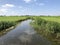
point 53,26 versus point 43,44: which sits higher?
point 53,26

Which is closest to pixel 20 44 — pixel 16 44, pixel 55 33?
pixel 16 44

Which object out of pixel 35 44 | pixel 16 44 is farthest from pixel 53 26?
pixel 16 44

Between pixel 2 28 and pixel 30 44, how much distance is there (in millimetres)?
11258

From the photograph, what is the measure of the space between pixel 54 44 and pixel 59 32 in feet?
16.5

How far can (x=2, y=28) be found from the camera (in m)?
23.6

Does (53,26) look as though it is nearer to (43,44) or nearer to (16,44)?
(43,44)

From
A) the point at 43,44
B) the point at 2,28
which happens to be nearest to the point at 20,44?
the point at 43,44

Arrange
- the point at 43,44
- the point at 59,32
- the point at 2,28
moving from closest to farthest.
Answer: the point at 43,44 < the point at 59,32 < the point at 2,28

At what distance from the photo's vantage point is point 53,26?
18859 millimetres

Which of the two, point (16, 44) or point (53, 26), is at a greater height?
point (53, 26)

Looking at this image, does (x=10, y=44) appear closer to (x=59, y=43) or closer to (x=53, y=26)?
(x=59, y=43)

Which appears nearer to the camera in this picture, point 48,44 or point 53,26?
point 48,44

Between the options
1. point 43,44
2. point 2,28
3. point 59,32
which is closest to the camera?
point 43,44

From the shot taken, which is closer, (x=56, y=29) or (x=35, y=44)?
(x=35, y=44)
